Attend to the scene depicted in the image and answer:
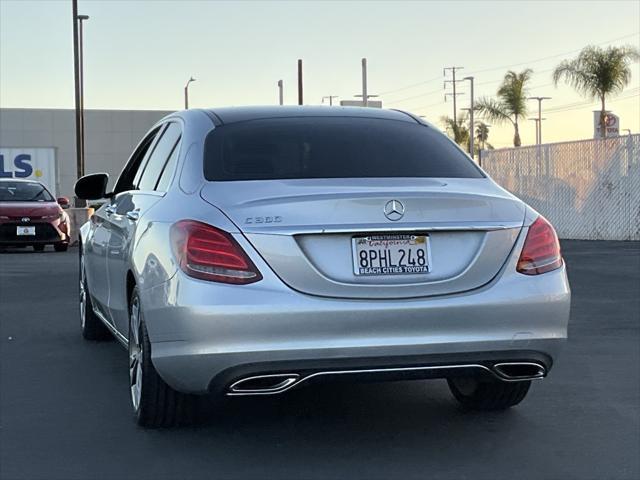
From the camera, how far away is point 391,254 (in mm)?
5062

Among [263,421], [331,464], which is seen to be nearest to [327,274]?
[331,464]

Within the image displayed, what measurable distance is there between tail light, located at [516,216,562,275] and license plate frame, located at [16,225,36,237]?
1881 centimetres

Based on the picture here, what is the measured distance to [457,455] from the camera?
534 cm

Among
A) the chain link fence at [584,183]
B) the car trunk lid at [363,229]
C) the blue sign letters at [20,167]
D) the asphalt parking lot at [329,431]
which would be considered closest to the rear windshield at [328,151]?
the car trunk lid at [363,229]

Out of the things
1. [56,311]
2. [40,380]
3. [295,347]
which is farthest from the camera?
[56,311]

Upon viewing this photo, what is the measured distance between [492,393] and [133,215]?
214 cm

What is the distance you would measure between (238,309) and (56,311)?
6.90m

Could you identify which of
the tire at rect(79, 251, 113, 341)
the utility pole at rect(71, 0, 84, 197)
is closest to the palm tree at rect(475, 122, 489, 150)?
the utility pole at rect(71, 0, 84, 197)

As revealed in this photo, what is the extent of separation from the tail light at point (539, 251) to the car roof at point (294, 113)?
1348 millimetres

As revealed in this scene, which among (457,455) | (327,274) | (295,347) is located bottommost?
(457,455)

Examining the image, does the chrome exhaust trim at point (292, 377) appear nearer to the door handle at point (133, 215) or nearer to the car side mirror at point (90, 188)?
the door handle at point (133, 215)

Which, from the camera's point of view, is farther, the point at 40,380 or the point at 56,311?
the point at 56,311

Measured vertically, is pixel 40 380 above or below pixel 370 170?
below

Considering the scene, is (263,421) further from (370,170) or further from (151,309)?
(370,170)
